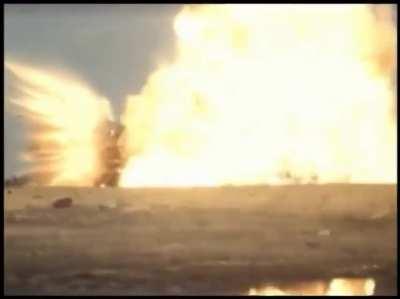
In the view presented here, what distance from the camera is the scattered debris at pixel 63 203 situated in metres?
1.40

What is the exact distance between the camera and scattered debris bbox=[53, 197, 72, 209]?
1.40 metres

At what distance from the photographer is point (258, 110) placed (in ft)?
4.67

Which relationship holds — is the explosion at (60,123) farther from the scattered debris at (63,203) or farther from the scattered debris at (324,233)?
the scattered debris at (324,233)

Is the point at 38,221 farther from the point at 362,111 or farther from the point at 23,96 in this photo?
the point at 362,111

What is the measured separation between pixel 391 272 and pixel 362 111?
350mm

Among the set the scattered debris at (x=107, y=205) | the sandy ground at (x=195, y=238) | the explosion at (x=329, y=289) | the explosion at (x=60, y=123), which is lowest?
the explosion at (x=329, y=289)

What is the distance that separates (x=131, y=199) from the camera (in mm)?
1413

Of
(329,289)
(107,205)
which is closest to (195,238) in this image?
(107,205)

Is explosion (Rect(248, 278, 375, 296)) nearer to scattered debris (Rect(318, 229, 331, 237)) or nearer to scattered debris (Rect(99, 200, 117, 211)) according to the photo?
scattered debris (Rect(318, 229, 331, 237))

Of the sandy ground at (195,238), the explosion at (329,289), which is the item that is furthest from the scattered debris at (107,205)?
the explosion at (329,289)

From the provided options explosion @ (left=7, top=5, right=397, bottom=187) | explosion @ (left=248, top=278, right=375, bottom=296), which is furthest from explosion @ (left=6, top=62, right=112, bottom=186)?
explosion @ (left=248, top=278, right=375, bottom=296)

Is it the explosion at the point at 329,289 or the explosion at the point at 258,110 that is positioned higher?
the explosion at the point at 258,110

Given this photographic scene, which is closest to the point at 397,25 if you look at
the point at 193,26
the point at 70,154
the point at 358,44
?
the point at 358,44

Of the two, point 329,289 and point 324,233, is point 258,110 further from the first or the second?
point 329,289
